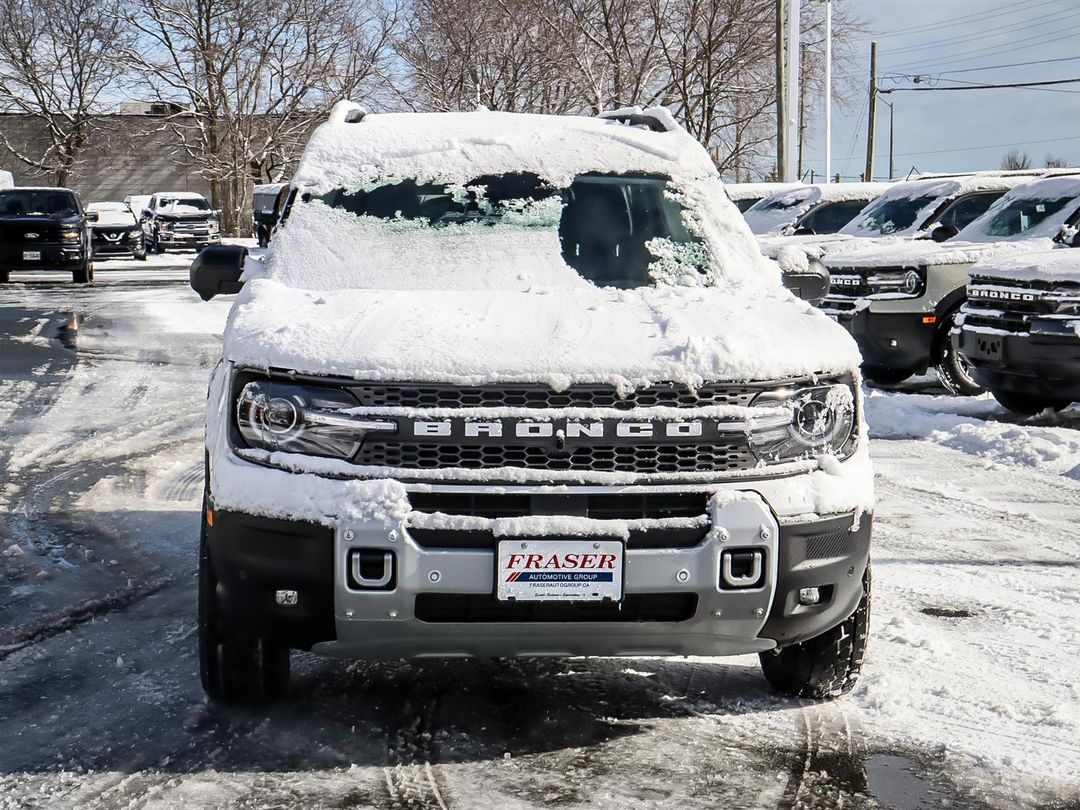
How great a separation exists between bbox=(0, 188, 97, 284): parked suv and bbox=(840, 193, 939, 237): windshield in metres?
15.2

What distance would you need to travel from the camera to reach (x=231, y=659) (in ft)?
13.4

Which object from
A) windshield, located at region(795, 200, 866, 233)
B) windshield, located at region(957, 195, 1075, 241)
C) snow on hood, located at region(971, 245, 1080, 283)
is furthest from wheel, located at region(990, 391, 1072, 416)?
windshield, located at region(795, 200, 866, 233)

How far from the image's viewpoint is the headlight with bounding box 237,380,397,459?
371 cm

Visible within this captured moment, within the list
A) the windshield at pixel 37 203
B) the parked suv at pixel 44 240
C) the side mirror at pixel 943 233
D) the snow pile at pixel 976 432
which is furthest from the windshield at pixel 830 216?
the windshield at pixel 37 203

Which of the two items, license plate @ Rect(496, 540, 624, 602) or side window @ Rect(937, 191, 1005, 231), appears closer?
license plate @ Rect(496, 540, 624, 602)

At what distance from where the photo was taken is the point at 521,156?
5.41m

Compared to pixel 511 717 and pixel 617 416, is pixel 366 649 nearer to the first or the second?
pixel 511 717

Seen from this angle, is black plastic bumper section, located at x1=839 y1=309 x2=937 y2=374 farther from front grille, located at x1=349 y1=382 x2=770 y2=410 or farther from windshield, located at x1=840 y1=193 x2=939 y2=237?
front grille, located at x1=349 y1=382 x2=770 y2=410

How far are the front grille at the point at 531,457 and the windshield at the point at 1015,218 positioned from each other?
965 cm

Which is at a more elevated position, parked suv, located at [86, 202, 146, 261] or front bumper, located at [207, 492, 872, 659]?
parked suv, located at [86, 202, 146, 261]

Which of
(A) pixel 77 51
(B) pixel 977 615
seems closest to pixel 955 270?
(B) pixel 977 615

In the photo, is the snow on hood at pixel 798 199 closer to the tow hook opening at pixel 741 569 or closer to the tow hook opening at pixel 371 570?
the tow hook opening at pixel 741 569

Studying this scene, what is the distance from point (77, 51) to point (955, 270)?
52142 millimetres

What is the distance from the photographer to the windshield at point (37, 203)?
1045 inches
